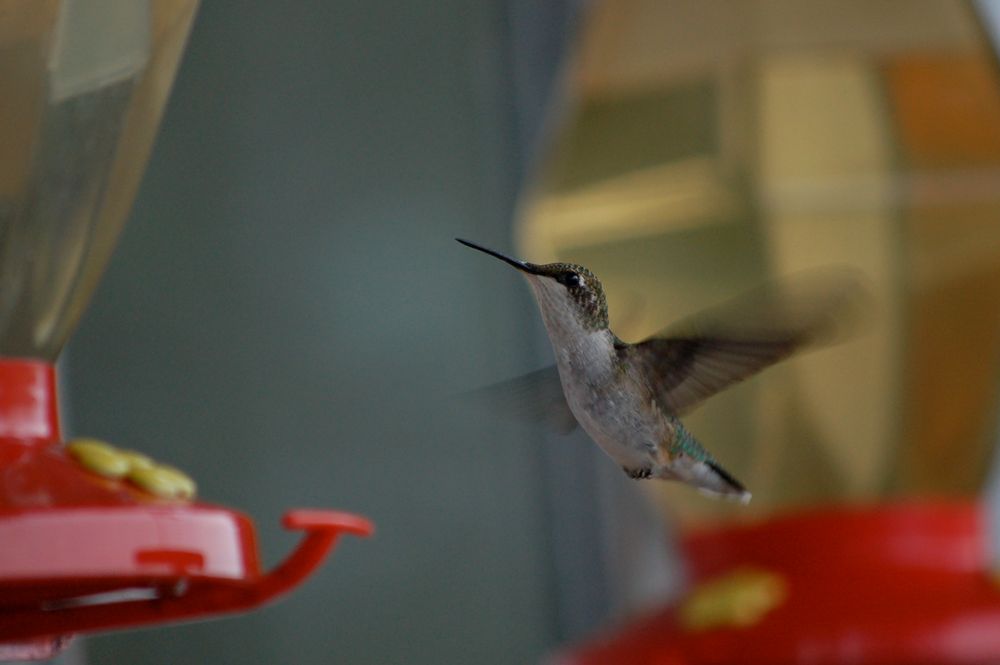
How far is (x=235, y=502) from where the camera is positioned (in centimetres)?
301

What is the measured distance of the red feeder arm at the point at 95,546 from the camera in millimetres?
1049

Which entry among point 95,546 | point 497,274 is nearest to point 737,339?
point 95,546

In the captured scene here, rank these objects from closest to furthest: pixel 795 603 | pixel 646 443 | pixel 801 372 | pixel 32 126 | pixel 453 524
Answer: pixel 646 443 < pixel 32 126 < pixel 795 603 < pixel 801 372 < pixel 453 524

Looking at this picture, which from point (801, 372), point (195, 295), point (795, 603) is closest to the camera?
point (795, 603)

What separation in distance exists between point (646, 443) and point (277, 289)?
1957 millimetres

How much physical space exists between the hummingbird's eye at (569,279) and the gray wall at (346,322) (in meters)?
1.81

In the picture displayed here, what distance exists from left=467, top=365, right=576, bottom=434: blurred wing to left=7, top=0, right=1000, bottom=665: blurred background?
49.9 inches

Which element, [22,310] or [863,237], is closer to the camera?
[22,310]

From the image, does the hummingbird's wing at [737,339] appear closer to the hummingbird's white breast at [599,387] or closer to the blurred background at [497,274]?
the hummingbird's white breast at [599,387]

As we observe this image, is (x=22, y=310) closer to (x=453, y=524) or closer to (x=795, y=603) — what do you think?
(x=795, y=603)

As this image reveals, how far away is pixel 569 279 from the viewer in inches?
46.0

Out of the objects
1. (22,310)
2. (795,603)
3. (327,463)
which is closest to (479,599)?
(327,463)

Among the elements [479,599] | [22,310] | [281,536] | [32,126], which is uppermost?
[32,126]

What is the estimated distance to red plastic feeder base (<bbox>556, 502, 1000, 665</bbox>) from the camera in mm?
1854
